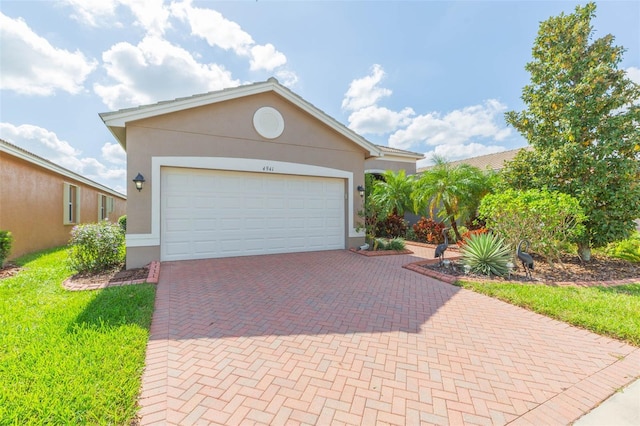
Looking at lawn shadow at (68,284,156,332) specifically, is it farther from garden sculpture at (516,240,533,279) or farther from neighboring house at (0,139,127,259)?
garden sculpture at (516,240,533,279)

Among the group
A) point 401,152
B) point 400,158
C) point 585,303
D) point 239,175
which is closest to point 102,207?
point 239,175

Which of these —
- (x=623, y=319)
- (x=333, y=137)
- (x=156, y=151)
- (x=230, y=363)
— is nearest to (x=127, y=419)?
(x=230, y=363)

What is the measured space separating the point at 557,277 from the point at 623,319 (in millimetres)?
2875

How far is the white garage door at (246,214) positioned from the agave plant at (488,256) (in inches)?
184

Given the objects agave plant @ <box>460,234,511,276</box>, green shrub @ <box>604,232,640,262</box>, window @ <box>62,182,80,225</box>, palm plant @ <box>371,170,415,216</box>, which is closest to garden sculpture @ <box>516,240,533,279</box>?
agave plant @ <box>460,234,511,276</box>

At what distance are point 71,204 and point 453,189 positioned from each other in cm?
1814

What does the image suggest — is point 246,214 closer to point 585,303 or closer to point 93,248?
point 93,248

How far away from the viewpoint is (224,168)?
27.3ft

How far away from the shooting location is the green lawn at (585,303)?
388cm

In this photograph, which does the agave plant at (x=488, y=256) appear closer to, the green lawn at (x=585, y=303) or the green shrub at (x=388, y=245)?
the green lawn at (x=585, y=303)

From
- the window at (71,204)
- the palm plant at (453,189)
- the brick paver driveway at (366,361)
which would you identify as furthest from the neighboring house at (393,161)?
the window at (71,204)

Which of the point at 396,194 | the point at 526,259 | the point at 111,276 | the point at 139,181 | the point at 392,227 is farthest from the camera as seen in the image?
the point at 392,227

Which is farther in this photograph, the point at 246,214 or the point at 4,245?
the point at 246,214

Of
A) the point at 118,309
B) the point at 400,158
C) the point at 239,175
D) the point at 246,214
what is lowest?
the point at 118,309
